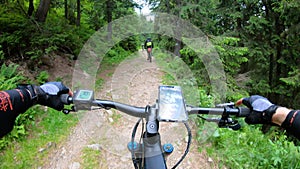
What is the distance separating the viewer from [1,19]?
24.7 ft

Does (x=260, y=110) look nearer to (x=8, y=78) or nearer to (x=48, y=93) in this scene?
(x=48, y=93)

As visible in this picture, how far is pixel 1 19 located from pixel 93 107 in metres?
7.78

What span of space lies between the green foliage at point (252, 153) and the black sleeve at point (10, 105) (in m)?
3.59

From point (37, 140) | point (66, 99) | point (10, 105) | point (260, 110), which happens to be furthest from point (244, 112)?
point (37, 140)

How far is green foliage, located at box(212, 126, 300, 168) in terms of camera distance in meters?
3.93

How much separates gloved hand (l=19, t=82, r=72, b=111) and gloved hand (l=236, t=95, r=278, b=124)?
1.52 meters

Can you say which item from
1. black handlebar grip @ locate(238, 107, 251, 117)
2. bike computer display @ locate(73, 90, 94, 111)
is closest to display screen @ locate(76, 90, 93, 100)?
bike computer display @ locate(73, 90, 94, 111)

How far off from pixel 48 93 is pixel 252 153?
3914mm

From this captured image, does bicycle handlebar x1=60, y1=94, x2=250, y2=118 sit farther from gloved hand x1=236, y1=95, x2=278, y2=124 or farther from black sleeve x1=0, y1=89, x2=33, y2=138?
black sleeve x1=0, y1=89, x2=33, y2=138

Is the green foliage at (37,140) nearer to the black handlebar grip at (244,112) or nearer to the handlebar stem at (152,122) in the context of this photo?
the handlebar stem at (152,122)

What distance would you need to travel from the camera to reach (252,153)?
13.7 feet

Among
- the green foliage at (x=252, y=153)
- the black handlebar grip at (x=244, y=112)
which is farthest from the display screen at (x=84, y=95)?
the green foliage at (x=252, y=153)

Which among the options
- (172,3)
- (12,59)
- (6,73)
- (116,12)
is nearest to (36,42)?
(12,59)

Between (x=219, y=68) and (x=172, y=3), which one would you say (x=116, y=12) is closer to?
(x=172, y=3)
